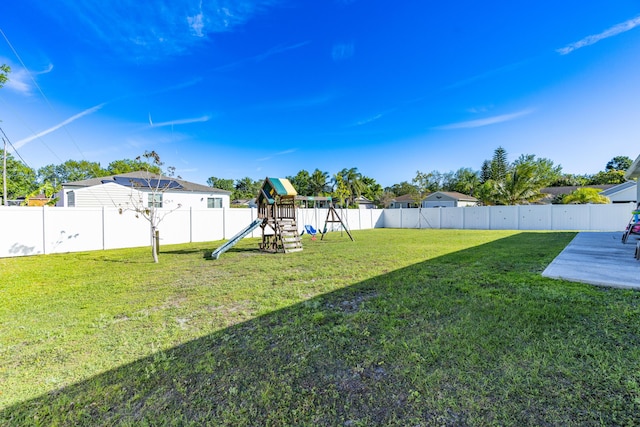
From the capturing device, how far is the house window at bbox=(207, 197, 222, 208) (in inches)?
838

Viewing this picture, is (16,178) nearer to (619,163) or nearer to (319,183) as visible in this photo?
(319,183)

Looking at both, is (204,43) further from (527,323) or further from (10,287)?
(527,323)

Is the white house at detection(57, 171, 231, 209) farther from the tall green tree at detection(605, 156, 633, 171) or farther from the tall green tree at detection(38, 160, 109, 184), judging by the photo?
the tall green tree at detection(605, 156, 633, 171)

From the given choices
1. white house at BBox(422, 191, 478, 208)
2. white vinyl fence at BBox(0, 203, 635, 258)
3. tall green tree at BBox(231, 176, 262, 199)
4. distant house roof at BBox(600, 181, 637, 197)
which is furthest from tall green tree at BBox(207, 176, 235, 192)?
distant house roof at BBox(600, 181, 637, 197)

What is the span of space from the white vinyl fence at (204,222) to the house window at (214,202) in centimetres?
812

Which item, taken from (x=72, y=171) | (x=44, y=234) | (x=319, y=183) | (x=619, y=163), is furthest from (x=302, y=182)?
(x=619, y=163)

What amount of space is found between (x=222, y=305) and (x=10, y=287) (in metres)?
4.33

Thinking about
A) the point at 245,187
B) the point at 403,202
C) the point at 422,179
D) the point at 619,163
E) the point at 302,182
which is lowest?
the point at 403,202

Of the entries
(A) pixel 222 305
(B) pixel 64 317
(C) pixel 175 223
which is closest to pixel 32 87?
(C) pixel 175 223

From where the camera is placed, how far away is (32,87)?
1212 cm

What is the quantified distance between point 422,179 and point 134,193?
83.5 ft

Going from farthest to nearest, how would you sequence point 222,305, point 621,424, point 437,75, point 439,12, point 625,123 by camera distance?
point 437,75 < point 625,123 < point 439,12 < point 222,305 < point 621,424

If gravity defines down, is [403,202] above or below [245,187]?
below

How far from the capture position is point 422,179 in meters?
29.3
